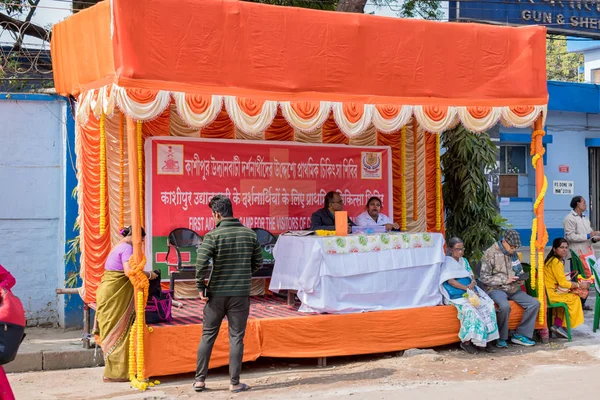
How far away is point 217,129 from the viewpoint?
966cm

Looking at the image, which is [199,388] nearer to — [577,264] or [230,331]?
[230,331]

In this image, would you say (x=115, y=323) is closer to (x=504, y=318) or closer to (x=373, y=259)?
(x=373, y=259)

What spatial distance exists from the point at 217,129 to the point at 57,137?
6.71 feet

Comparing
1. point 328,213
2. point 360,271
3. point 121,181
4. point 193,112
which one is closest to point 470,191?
point 328,213

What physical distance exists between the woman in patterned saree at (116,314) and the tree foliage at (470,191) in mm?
5702

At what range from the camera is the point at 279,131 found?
10031mm

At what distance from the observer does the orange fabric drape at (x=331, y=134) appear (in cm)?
1030

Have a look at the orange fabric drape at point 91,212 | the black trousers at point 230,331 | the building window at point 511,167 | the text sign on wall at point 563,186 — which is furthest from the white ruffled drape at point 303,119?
the text sign on wall at point 563,186

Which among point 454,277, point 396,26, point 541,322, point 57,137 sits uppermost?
point 396,26

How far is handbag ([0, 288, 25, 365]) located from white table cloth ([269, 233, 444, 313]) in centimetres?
359

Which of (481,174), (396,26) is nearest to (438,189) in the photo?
(481,174)

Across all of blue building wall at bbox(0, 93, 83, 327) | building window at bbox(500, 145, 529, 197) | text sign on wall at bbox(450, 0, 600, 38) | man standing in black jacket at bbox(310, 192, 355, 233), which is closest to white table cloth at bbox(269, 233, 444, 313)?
man standing in black jacket at bbox(310, 192, 355, 233)

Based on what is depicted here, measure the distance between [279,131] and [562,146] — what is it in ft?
35.6

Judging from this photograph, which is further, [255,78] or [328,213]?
[328,213]
